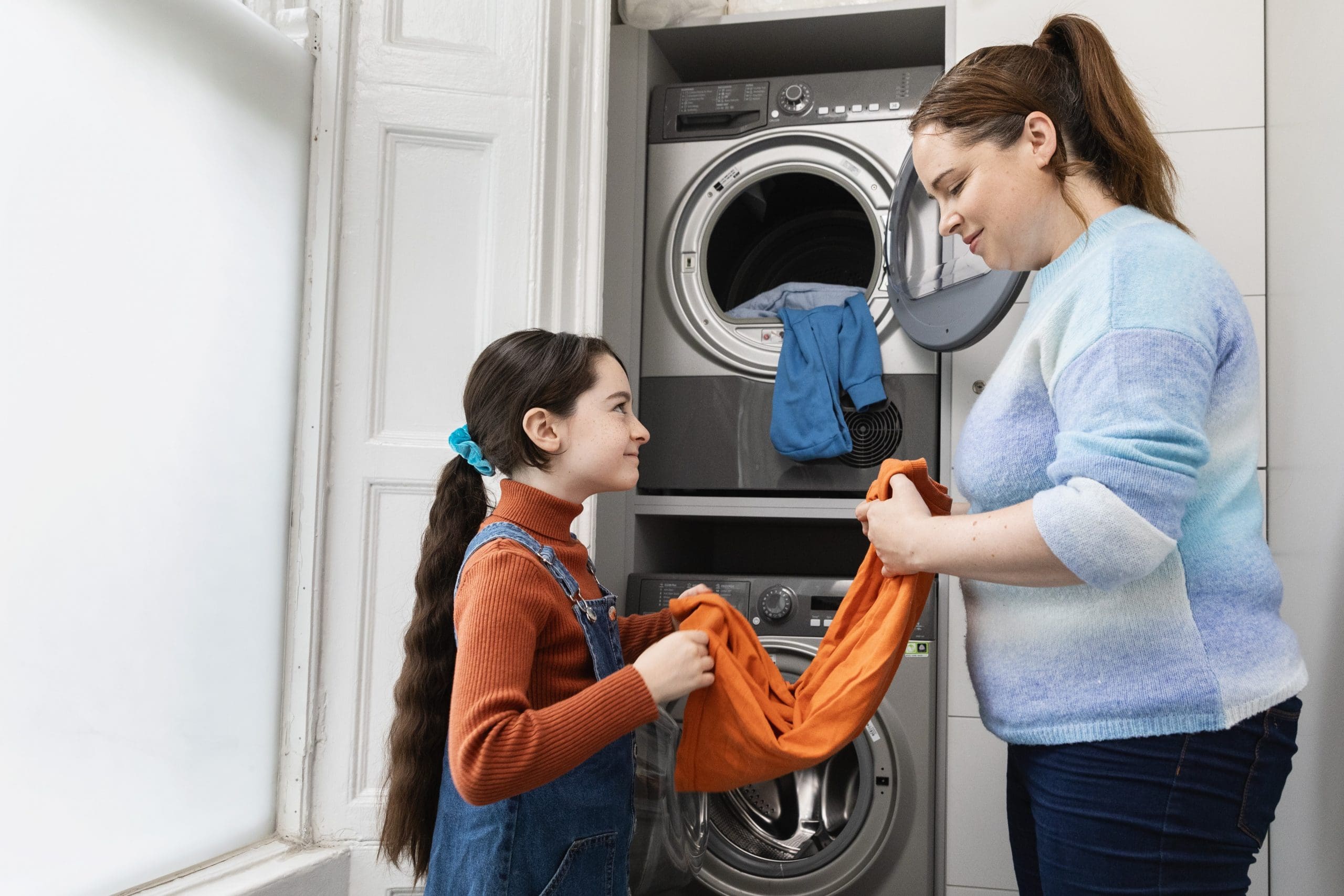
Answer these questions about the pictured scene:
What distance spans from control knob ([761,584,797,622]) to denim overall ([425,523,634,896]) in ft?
3.02

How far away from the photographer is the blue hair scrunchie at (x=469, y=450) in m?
1.27

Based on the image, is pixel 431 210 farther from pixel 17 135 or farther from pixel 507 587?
pixel 507 587

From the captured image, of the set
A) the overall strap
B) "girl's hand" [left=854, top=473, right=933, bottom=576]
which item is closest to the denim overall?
the overall strap

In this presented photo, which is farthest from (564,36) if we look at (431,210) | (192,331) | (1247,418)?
(1247,418)

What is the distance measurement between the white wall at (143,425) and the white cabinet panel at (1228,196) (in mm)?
1713

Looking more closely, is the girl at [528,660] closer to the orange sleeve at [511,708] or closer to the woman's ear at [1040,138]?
the orange sleeve at [511,708]

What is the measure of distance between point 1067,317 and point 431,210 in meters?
1.35

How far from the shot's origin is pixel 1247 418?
99 centimetres

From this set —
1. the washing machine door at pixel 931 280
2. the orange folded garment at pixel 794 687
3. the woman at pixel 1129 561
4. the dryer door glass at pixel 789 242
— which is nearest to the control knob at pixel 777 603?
the washing machine door at pixel 931 280

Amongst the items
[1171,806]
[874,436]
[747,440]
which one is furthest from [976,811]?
[1171,806]

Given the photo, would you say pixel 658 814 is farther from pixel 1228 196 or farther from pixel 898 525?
pixel 1228 196

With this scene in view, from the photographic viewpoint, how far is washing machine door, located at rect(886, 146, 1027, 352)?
184 cm

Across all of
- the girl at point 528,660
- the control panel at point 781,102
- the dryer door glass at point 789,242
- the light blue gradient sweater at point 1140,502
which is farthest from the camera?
the dryer door glass at point 789,242

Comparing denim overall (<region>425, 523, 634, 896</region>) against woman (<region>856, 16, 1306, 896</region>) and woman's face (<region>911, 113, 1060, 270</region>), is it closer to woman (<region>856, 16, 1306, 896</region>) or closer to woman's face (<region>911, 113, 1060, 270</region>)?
woman (<region>856, 16, 1306, 896</region>)
